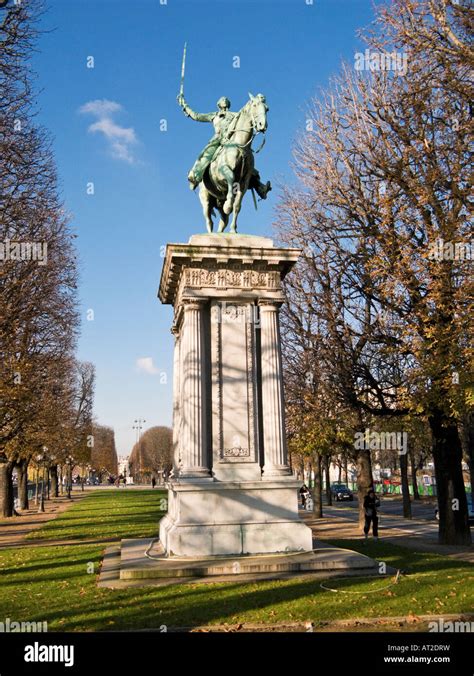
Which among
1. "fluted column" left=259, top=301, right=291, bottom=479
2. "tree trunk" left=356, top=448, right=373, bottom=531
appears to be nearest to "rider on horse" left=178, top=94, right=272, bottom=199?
"fluted column" left=259, top=301, right=291, bottom=479

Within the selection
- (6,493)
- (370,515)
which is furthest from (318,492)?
(6,493)

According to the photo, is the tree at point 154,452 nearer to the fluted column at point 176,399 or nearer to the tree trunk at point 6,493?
the tree trunk at point 6,493

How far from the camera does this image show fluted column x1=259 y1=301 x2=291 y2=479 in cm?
1513

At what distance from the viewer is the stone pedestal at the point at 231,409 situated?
14.2 metres

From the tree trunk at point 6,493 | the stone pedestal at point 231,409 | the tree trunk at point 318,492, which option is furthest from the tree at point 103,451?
the stone pedestal at point 231,409

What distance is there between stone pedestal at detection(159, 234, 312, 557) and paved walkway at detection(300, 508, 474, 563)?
5817mm

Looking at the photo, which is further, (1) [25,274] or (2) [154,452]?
(2) [154,452]

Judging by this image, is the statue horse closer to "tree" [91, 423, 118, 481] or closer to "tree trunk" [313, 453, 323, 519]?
"tree trunk" [313, 453, 323, 519]

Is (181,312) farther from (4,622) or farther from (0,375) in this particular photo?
(0,375)

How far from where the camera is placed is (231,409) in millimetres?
15297

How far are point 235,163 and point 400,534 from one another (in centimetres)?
1762

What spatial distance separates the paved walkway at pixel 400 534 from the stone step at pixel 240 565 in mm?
4290

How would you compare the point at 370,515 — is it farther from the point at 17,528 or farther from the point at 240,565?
the point at 17,528
